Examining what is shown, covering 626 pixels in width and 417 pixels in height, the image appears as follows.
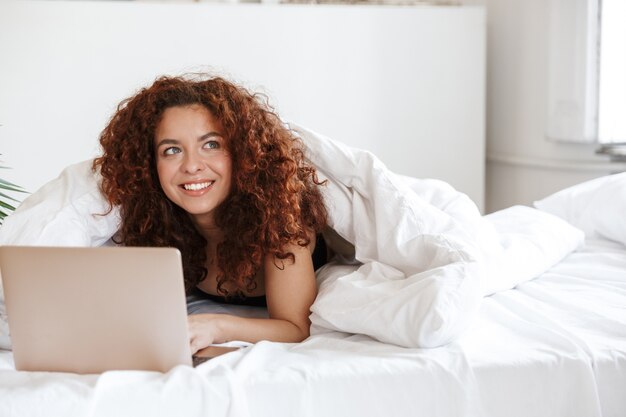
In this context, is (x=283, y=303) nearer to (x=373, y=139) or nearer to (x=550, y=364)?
→ (x=550, y=364)

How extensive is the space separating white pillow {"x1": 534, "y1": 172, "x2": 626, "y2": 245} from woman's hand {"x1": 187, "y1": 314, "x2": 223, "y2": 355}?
3.89 feet

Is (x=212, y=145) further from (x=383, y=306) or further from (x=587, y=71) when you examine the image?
(x=587, y=71)

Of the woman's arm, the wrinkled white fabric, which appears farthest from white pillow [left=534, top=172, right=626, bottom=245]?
the woman's arm

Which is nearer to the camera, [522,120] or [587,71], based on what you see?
[587,71]

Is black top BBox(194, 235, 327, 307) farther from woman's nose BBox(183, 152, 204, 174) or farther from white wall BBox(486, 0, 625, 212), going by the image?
white wall BBox(486, 0, 625, 212)

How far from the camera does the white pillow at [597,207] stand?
2.32 m

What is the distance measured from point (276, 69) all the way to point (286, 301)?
1.70 m

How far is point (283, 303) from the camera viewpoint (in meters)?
1.82

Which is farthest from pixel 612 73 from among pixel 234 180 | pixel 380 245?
pixel 234 180

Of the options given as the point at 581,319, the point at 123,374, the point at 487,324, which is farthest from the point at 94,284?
the point at 581,319

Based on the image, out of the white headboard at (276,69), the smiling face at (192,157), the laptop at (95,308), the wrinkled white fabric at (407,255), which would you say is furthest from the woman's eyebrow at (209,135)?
the white headboard at (276,69)

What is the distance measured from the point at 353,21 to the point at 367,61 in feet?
0.54

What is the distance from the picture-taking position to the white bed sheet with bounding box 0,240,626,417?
1.40 m

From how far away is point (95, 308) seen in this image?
1.43m
